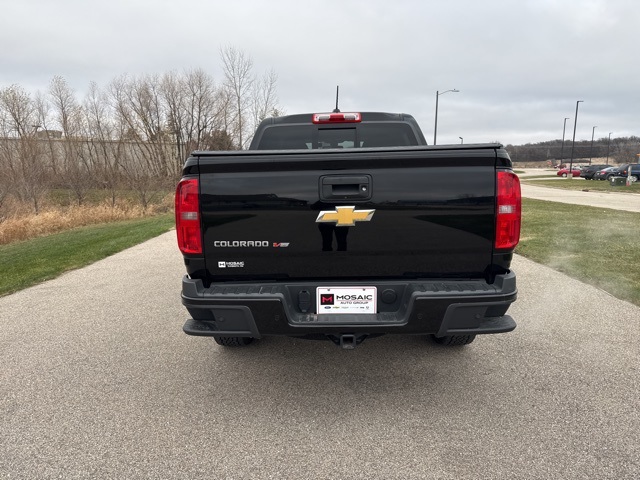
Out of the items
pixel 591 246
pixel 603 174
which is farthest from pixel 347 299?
pixel 603 174

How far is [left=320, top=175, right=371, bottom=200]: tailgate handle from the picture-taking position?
2.36m

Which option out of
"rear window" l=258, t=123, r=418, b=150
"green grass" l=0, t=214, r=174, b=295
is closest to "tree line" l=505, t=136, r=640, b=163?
"green grass" l=0, t=214, r=174, b=295

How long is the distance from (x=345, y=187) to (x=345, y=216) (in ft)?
0.58

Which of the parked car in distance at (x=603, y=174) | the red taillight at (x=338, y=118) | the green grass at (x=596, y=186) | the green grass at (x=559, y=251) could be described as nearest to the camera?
the red taillight at (x=338, y=118)

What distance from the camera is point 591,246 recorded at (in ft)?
25.9

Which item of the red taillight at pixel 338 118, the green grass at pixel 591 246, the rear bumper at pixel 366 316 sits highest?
the red taillight at pixel 338 118

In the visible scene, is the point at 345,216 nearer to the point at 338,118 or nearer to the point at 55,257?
the point at 338,118

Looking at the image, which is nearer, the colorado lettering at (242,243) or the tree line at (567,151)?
the colorado lettering at (242,243)

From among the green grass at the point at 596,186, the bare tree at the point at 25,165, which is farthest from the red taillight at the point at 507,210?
the green grass at the point at 596,186

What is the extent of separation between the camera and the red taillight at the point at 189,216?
7.84 ft

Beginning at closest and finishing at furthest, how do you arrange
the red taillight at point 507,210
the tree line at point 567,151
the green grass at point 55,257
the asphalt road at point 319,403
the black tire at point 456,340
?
the asphalt road at point 319,403 < the red taillight at point 507,210 < the black tire at point 456,340 < the green grass at point 55,257 < the tree line at point 567,151

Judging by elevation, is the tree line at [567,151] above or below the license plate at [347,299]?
above

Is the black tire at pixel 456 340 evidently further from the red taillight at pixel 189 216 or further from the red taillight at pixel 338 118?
the red taillight at pixel 189 216

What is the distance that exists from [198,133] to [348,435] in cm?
3639
